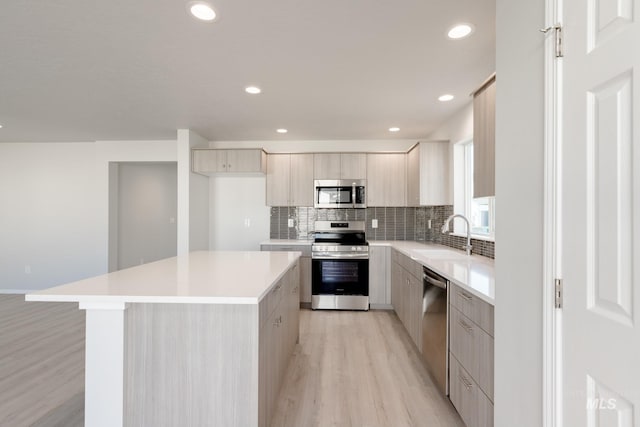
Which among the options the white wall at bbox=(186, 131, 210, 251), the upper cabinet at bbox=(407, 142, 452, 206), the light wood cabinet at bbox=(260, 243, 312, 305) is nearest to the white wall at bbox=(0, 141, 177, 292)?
the white wall at bbox=(186, 131, 210, 251)

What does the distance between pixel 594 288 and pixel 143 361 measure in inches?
69.8

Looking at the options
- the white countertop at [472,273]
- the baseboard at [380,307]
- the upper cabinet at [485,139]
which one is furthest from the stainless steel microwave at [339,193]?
→ the upper cabinet at [485,139]

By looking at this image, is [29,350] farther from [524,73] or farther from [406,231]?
[406,231]

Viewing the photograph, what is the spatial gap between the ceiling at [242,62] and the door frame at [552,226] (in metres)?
1.02

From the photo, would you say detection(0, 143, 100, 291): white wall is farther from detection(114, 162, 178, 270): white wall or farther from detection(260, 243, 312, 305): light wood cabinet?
detection(260, 243, 312, 305): light wood cabinet

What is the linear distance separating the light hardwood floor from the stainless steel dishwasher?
0.16m

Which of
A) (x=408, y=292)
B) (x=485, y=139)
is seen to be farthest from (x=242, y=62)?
(x=408, y=292)

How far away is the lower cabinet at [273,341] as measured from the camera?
1.51m

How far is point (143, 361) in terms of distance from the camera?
1441 mm

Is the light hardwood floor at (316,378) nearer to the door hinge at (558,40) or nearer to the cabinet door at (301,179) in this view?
the cabinet door at (301,179)

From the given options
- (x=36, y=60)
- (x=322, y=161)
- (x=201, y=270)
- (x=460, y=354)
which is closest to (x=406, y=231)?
(x=322, y=161)

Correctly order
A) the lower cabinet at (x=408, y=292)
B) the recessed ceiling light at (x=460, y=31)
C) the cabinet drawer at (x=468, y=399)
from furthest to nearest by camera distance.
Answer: the lower cabinet at (x=408, y=292)
the recessed ceiling light at (x=460, y=31)
the cabinet drawer at (x=468, y=399)

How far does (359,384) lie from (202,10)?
269cm

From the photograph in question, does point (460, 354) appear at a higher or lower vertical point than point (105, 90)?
lower
